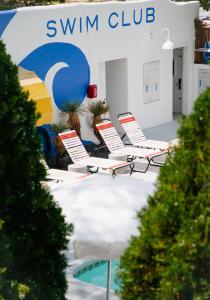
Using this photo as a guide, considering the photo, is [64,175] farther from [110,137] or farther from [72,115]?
[72,115]

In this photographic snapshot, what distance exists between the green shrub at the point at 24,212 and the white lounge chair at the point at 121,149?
1189cm

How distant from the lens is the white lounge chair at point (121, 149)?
19853 millimetres

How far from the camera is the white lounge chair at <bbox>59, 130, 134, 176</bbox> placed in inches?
744

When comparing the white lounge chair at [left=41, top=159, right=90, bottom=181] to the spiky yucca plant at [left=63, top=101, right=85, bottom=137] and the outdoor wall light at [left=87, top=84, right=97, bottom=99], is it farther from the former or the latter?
the outdoor wall light at [left=87, top=84, right=97, bottom=99]

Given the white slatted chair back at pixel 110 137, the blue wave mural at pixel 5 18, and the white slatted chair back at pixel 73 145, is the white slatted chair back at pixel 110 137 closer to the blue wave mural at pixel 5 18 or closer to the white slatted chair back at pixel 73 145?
the white slatted chair back at pixel 73 145

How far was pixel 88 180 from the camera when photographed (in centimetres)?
1183

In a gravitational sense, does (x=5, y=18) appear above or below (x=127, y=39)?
above

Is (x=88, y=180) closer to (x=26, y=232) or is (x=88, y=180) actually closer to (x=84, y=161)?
(x=26, y=232)

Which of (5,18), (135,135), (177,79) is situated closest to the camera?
(5,18)

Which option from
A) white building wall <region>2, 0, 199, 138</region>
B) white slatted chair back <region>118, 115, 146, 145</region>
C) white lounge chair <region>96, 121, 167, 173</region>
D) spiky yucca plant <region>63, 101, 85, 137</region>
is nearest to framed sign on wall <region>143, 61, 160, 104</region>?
white building wall <region>2, 0, 199, 138</region>

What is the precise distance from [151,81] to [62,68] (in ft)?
15.0

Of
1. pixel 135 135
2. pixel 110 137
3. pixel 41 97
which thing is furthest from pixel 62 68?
pixel 135 135

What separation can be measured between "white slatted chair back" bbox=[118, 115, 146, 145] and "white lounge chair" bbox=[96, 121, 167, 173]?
597 mm

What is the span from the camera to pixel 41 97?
1919 centimetres
